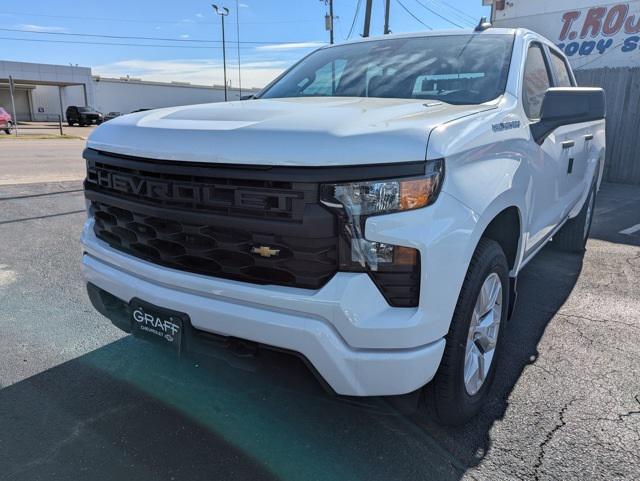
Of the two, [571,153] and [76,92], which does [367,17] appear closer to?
[571,153]

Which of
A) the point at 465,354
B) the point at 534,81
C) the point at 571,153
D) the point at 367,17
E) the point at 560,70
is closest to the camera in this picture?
the point at 465,354

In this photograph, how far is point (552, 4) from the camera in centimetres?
1151

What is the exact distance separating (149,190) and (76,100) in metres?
59.2

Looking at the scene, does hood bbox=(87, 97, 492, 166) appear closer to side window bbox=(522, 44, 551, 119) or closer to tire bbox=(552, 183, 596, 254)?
side window bbox=(522, 44, 551, 119)

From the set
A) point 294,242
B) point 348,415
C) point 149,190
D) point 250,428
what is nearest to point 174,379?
point 250,428

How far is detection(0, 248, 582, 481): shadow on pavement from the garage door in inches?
2456

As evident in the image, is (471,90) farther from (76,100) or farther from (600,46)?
(76,100)

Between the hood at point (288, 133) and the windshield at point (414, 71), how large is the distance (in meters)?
0.41

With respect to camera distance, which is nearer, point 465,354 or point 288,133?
point 288,133

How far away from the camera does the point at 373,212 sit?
1.87 meters

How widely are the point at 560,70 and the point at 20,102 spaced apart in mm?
62958

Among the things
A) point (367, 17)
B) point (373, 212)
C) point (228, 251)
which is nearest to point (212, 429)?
point (228, 251)

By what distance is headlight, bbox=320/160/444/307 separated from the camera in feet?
6.13

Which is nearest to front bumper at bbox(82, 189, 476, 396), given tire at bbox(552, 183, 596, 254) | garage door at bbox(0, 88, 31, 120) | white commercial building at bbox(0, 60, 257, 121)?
tire at bbox(552, 183, 596, 254)
